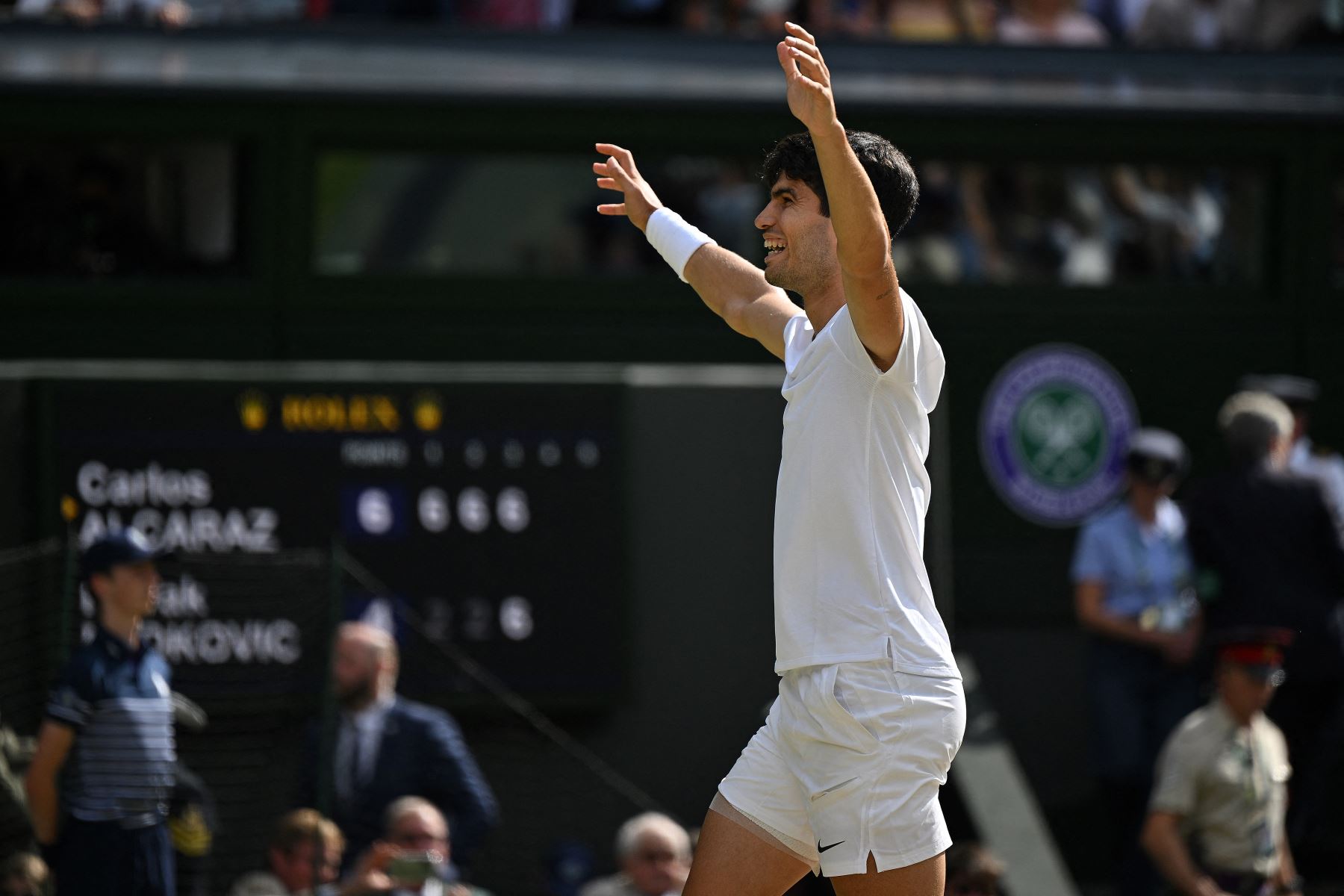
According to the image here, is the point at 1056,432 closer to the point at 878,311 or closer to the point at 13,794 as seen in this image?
the point at 13,794

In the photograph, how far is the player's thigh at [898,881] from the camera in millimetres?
3553

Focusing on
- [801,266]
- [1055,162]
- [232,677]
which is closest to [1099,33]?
[1055,162]

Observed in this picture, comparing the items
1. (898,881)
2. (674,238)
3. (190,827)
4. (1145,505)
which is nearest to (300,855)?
(190,827)

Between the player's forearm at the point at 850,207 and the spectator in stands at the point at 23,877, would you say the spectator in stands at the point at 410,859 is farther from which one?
the player's forearm at the point at 850,207

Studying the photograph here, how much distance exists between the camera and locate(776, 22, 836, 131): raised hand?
3.26 metres

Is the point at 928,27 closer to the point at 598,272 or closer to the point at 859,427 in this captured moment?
the point at 598,272

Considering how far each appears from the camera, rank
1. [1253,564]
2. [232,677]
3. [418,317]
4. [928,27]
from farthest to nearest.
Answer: [928,27] < [418,317] < [1253,564] < [232,677]

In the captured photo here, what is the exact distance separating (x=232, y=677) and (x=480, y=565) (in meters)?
1.02

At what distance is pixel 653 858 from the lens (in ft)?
21.3

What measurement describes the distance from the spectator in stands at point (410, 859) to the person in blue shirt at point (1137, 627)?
2.81 m

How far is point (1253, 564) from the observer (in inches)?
308

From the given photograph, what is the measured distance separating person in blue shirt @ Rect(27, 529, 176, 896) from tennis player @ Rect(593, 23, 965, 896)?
8.25ft

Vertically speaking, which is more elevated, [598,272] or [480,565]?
[598,272]

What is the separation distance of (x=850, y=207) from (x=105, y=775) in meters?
3.33
